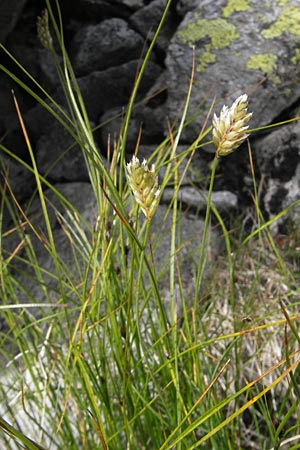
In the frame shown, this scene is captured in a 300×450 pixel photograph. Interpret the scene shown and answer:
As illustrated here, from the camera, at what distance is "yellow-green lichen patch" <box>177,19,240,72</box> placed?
2.22 m

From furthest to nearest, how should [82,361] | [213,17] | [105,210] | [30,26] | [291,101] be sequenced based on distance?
[30,26] < [213,17] < [291,101] < [105,210] < [82,361]

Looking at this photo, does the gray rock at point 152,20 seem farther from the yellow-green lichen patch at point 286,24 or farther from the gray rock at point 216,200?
the gray rock at point 216,200

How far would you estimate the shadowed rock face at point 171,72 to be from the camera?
2141mm

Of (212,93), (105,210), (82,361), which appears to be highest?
(212,93)

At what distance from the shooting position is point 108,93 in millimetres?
2404

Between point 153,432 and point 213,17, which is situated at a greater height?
point 213,17

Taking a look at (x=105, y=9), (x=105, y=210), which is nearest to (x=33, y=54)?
(x=105, y=9)

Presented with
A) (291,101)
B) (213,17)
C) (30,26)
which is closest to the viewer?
(291,101)

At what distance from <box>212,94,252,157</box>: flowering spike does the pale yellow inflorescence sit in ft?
0.34

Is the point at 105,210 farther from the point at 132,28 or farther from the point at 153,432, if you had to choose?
the point at 132,28

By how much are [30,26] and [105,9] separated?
0.94ft

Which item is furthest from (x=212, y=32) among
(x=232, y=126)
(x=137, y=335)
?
(x=232, y=126)

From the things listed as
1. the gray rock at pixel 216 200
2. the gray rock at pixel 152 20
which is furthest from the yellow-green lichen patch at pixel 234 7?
the gray rock at pixel 216 200

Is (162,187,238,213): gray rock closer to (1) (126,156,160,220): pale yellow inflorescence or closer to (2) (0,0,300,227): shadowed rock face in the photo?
Answer: (2) (0,0,300,227): shadowed rock face
